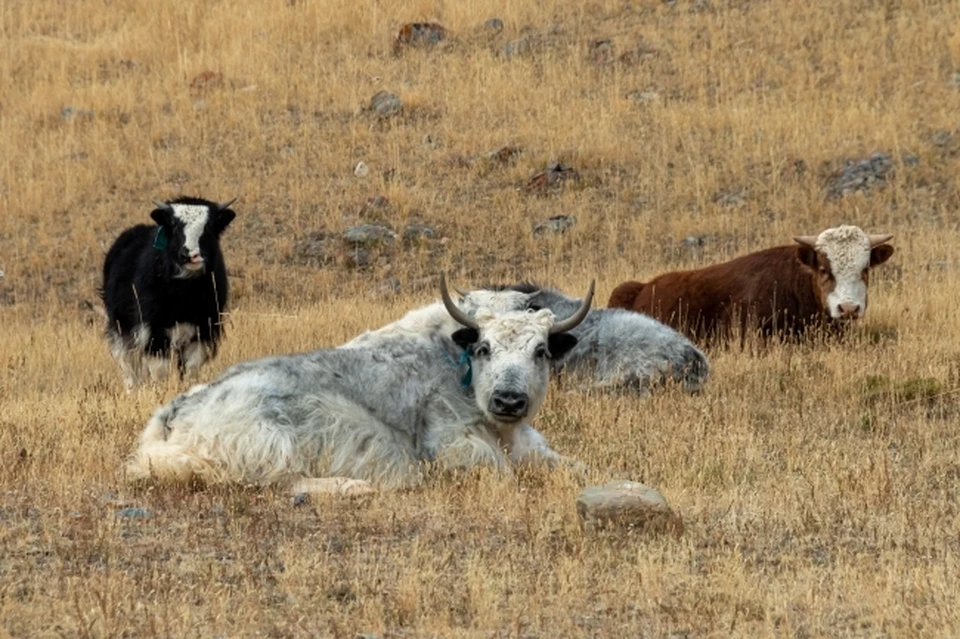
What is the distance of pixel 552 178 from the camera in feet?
74.4

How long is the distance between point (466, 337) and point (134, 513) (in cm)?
249

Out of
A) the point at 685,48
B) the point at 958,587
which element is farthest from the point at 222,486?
the point at 685,48

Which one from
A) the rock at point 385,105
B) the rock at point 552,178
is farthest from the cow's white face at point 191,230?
the rock at point 385,105

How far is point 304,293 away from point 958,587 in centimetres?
1389

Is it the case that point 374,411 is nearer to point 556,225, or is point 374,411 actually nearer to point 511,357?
point 511,357

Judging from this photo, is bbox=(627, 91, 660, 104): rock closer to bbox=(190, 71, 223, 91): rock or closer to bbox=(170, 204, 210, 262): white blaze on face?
bbox=(190, 71, 223, 91): rock

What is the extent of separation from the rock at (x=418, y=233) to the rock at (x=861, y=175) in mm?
5156

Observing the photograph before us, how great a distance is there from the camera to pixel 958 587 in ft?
23.2

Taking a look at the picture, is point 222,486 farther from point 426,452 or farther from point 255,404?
point 426,452

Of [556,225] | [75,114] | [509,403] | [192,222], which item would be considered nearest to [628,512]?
[509,403]

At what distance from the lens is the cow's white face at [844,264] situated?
1507cm

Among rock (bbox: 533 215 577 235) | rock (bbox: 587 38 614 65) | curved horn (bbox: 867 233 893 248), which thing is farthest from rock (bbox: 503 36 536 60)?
curved horn (bbox: 867 233 893 248)

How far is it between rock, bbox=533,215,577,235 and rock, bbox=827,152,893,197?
337 centimetres

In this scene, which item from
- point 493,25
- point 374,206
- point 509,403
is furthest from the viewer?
point 493,25
